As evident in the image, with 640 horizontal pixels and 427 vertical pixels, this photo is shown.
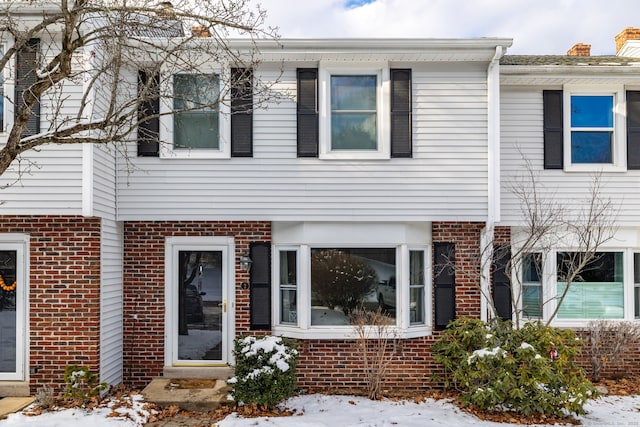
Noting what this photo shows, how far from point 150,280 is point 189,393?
6.21ft

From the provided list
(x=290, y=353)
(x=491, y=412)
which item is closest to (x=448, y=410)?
(x=491, y=412)

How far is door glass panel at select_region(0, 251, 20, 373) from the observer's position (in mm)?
6875

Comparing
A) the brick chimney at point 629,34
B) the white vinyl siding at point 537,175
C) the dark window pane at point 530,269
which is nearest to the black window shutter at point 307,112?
the white vinyl siding at point 537,175

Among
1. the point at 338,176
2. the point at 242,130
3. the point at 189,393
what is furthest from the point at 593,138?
the point at 189,393

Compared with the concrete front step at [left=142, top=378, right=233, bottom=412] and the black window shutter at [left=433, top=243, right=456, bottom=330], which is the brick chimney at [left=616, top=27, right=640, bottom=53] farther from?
the concrete front step at [left=142, top=378, right=233, bottom=412]

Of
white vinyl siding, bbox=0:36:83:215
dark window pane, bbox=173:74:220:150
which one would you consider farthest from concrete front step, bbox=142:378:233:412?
dark window pane, bbox=173:74:220:150

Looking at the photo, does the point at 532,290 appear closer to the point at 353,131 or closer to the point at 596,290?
the point at 596,290

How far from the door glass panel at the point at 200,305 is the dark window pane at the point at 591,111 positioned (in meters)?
6.42

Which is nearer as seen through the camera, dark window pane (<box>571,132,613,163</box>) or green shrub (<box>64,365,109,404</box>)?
green shrub (<box>64,365,109,404</box>)

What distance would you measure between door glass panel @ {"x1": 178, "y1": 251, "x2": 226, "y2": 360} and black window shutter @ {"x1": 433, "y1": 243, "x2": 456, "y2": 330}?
3437 millimetres

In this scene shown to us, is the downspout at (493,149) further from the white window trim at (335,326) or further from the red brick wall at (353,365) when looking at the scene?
the white window trim at (335,326)

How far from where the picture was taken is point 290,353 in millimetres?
6621

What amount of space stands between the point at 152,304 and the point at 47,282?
5.07 feet

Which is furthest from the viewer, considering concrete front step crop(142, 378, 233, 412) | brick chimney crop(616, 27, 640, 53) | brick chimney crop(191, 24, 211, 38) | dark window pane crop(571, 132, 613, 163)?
brick chimney crop(616, 27, 640, 53)
